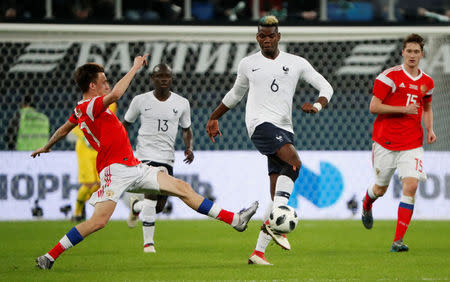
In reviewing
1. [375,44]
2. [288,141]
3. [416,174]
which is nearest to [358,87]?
[375,44]

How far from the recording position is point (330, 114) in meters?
17.2

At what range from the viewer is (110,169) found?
7.90 m

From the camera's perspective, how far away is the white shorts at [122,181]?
7.79 metres

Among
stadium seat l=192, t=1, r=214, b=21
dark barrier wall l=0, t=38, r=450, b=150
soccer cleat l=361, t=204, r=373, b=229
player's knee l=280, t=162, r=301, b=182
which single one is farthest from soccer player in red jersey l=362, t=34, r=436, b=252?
stadium seat l=192, t=1, r=214, b=21

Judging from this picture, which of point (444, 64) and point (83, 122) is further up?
point (83, 122)

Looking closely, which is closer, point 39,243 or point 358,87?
point 39,243

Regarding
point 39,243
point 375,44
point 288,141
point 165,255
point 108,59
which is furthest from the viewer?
point 375,44

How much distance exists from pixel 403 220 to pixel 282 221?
8.02ft

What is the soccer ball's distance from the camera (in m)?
7.22

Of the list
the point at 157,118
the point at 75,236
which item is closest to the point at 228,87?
the point at 157,118

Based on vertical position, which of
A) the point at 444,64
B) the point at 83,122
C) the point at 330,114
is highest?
the point at 83,122

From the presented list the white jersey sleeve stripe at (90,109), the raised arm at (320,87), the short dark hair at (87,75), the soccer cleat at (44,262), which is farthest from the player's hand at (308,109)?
the soccer cleat at (44,262)

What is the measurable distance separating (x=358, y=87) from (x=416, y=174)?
865 cm

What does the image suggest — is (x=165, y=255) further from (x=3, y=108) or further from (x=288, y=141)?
(x=3, y=108)
